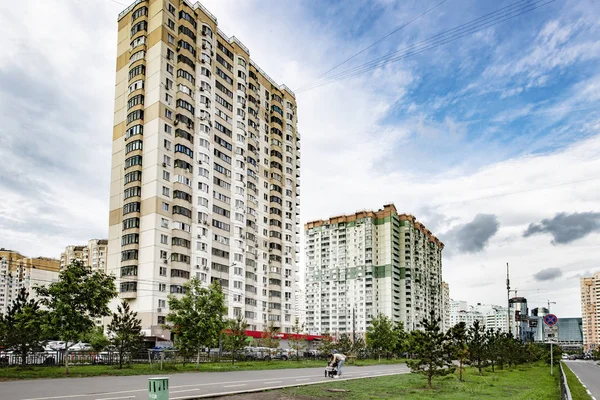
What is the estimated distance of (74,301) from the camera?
30109 mm

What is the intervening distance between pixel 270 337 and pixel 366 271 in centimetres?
7754

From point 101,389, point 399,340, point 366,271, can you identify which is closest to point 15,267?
point 366,271

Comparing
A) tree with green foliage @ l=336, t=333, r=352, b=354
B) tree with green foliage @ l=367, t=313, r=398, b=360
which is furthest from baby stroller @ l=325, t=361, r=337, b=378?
tree with green foliage @ l=367, t=313, r=398, b=360

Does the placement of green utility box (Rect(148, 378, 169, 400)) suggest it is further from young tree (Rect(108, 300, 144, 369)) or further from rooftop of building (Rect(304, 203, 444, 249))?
rooftop of building (Rect(304, 203, 444, 249))

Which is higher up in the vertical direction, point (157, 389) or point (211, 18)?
point (211, 18)

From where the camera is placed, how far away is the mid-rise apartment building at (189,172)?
65562 mm

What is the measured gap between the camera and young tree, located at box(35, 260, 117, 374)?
29.6 meters

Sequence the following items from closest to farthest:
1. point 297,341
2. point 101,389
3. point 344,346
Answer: point 101,389
point 344,346
point 297,341

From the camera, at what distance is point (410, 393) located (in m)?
21.3

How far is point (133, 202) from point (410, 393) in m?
52.5

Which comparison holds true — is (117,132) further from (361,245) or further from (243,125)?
(361,245)

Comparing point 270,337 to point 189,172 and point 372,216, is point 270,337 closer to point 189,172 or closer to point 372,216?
point 189,172

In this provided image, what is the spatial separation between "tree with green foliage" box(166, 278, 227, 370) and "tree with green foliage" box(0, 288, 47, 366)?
9.18 m

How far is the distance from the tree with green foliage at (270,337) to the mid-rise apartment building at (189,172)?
5.50 ft
